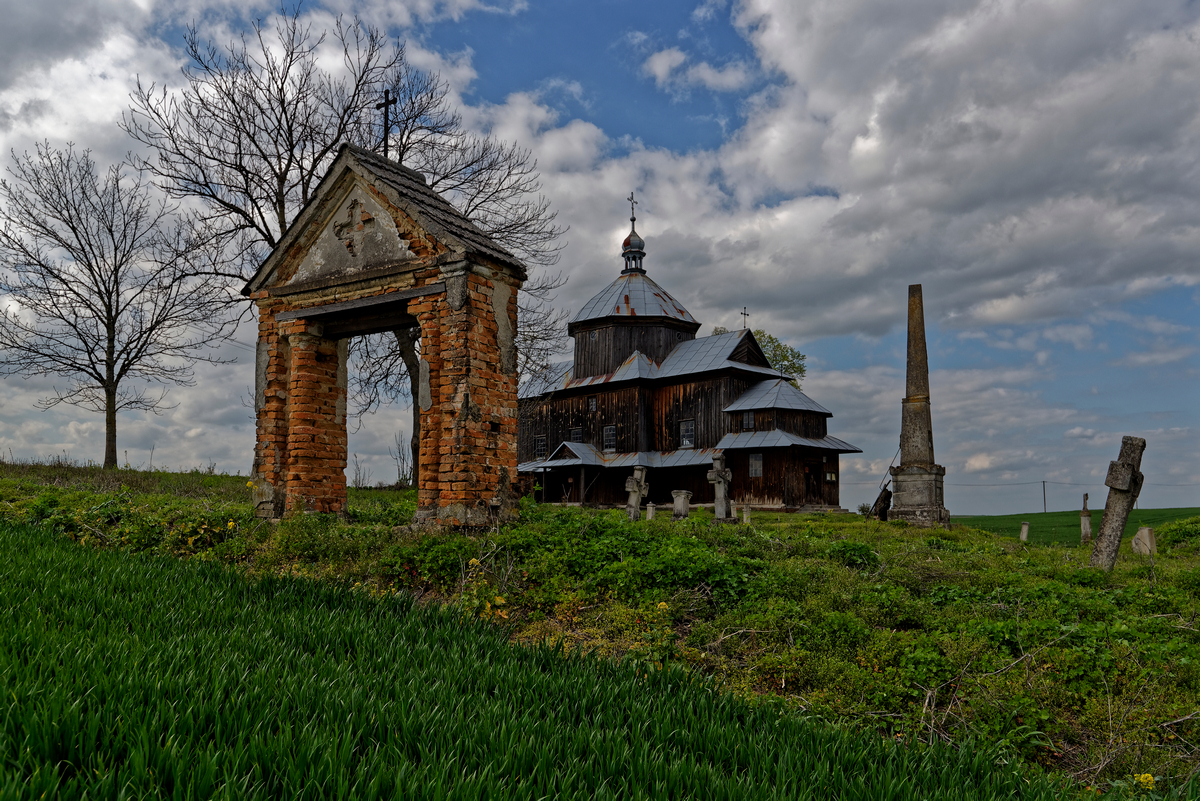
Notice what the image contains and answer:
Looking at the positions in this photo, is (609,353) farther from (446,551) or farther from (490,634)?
(490,634)

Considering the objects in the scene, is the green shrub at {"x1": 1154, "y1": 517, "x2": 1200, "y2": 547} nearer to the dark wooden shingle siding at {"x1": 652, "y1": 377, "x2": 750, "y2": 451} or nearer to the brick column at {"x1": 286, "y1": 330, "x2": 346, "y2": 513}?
the dark wooden shingle siding at {"x1": 652, "y1": 377, "x2": 750, "y2": 451}

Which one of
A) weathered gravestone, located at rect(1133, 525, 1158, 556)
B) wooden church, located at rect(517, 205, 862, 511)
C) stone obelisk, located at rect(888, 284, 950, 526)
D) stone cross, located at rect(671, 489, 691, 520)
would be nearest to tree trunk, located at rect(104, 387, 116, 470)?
wooden church, located at rect(517, 205, 862, 511)

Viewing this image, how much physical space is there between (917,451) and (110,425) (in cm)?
2380

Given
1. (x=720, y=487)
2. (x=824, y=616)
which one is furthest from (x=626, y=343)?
(x=824, y=616)

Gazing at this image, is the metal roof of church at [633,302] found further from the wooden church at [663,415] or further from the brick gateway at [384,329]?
the brick gateway at [384,329]

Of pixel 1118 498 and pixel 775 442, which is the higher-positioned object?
pixel 775 442

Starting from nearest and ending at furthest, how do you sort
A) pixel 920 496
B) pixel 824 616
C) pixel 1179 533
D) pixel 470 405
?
pixel 824 616
pixel 470 405
pixel 1179 533
pixel 920 496

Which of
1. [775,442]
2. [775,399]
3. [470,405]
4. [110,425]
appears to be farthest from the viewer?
[775,399]

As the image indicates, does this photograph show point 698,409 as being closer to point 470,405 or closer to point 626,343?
point 626,343

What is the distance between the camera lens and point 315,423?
1100 centimetres

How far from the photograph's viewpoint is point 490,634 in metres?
5.22

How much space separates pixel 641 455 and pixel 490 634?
2545 cm

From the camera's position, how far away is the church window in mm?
30344

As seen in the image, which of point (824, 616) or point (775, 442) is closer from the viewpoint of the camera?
point (824, 616)
